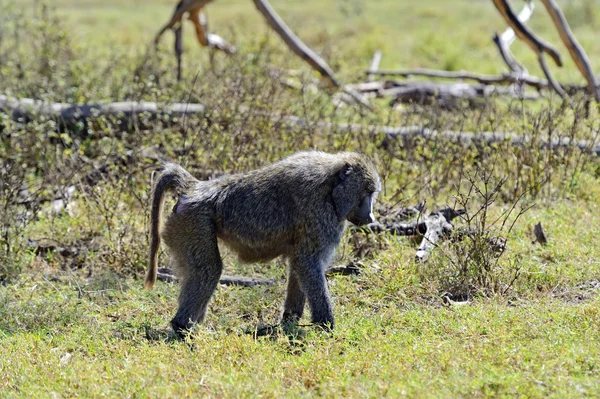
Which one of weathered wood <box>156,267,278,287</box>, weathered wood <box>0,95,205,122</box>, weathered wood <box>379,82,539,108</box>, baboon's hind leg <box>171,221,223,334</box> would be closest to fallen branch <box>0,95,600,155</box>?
weathered wood <box>0,95,205,122</box>

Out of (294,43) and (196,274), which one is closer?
(196,274)

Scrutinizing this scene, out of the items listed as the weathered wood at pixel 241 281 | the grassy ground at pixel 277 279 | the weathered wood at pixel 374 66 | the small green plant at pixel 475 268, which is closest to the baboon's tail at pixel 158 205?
the grassy ground at pixel 277 279

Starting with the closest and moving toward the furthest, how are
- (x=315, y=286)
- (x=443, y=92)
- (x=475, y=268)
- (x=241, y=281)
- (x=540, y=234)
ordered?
(x=315, y=286) → (x=475, y=268) → (x=241, y=281) → (x=540, y=234) → (x=443, y=92)

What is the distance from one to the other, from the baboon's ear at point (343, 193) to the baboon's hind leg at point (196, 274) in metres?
0.77

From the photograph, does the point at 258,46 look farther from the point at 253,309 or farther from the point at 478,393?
the point at 478,393

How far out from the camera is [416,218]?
258 inches

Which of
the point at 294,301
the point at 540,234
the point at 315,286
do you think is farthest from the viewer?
the point at 540,234

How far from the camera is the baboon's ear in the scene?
4.98 m

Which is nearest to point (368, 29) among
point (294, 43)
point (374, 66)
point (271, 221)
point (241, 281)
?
point (374, 66)

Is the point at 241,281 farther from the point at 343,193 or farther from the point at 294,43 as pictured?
the point at 294,43

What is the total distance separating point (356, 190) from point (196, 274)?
1063 mm

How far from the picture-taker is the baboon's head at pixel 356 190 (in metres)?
4.99

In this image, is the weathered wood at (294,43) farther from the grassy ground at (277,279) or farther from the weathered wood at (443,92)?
the weathered wood at (443,92)

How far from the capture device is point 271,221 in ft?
16.4
